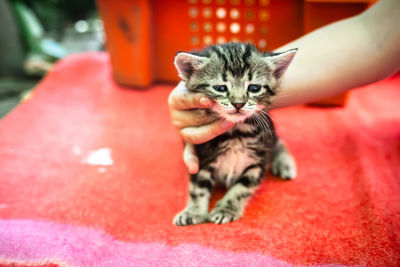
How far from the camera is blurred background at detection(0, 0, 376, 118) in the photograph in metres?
1.84

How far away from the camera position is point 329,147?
61.6 inches

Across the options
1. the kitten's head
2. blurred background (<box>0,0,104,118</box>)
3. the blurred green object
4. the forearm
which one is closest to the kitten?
the kitten's head

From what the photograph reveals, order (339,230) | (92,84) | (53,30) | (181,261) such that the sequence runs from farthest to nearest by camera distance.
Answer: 1. (53,30)
2. (92,84)
3. (339,230)
4. (181,261)

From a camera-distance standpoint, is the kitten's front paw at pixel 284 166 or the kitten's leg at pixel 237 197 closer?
the kitten's leg at pixel 237 197

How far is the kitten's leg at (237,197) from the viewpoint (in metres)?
1.12

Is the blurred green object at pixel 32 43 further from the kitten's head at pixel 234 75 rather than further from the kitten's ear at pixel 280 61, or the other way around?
the kitten's ear at pixel 280 61

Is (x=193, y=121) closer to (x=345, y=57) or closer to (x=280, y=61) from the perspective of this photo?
(x=280, y=61)

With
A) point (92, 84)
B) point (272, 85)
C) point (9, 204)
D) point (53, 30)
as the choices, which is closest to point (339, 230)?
point (272, 85)

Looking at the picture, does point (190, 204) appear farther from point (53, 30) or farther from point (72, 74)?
point (53, 30)

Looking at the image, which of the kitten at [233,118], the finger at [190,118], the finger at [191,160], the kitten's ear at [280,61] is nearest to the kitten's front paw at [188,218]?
the kitten at [233,118]

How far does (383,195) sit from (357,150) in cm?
33

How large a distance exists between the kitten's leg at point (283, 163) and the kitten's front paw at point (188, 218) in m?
0.40

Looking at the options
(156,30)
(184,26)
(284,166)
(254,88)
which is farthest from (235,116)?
(156,30)

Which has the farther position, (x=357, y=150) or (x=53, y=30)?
(x=53, y=30)
